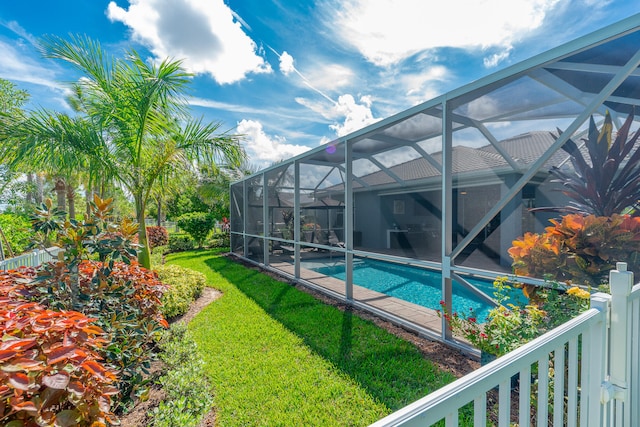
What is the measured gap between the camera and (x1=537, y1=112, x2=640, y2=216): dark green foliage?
2.51 metres

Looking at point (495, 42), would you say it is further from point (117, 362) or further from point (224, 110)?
point (224, 110)

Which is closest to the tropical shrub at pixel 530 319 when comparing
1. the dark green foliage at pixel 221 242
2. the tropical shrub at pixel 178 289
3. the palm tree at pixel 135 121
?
the tropical shrub at pixel 178 289

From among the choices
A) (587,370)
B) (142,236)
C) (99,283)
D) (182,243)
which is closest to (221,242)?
(182,243)

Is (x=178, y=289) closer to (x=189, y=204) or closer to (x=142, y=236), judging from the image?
(x=142, y=236)

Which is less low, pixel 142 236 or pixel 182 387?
pixel 142 236

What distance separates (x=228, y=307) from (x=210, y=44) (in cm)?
616

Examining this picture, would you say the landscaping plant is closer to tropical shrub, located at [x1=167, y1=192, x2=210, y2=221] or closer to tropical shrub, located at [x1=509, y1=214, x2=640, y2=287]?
tropical shrub, located at [x1=509, y1=214, x2=640, y2=287]

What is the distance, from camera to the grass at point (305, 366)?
246 centimetres

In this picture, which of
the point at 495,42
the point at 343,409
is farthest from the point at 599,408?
the point at 495,42

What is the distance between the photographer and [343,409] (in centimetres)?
245

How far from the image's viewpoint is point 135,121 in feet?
17.3

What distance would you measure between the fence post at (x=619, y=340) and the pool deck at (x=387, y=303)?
101 inches

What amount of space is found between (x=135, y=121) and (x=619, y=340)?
6.74 m

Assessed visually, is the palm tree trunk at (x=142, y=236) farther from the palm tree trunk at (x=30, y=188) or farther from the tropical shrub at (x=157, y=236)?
the palm tree trunk at (x=30, y=188)
